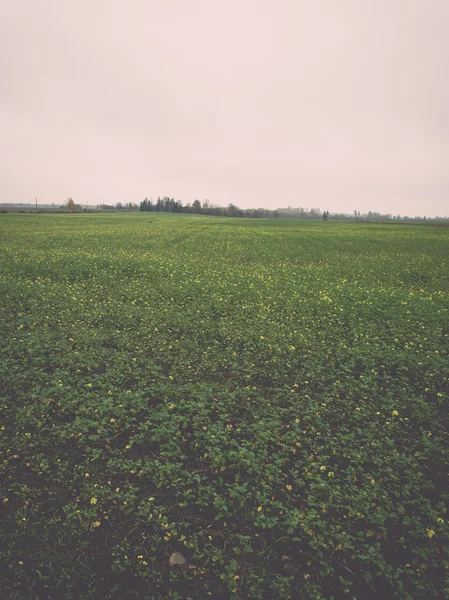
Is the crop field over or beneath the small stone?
over

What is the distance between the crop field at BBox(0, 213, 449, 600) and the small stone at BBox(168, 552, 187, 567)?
0.04 m

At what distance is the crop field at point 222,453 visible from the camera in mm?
3797

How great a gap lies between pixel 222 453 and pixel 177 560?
5.71 feet

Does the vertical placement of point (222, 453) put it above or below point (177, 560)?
above

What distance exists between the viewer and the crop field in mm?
3797

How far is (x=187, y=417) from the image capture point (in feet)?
20.7

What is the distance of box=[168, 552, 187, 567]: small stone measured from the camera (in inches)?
151

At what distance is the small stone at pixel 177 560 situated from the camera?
12.6ft

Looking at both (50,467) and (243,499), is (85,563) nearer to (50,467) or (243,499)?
(50,467)

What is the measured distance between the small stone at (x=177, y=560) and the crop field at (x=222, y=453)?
0.04 metres

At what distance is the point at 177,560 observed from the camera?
3879 millimetres

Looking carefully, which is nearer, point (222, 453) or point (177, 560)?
point (177, 560)

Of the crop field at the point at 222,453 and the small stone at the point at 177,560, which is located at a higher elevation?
the crop field at the point at 222,453

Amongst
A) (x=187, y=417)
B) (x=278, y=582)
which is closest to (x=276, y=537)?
(x=278, y=582)
